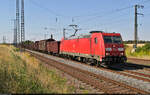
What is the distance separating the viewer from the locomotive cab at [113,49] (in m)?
14.5

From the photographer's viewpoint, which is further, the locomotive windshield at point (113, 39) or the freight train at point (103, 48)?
the locomotive windshield at point (113, 39)

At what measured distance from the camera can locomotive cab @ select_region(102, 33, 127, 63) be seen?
14.5 meters

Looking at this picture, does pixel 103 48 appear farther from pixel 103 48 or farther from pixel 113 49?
pixel 113 49

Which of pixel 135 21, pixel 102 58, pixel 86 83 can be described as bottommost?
pixel 86 83

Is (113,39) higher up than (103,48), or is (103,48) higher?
(113,39)

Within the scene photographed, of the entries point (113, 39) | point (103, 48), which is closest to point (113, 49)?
point (103, 48)

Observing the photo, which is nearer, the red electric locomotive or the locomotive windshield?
the red electric locomotive

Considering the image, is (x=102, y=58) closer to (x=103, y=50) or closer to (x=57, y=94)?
(x=103, y=50)

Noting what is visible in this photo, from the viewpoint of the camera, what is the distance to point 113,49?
14703 millimetres

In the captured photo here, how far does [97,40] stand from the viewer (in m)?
15.4

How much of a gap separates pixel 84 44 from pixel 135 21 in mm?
15583

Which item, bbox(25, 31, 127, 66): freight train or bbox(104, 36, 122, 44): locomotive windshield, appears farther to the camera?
bbox(104, 36, 122, 44): locomotive windshield

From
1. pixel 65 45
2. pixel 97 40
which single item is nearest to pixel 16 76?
pixel 97 40

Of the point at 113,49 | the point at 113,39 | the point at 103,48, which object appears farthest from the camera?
the point at 113,39
